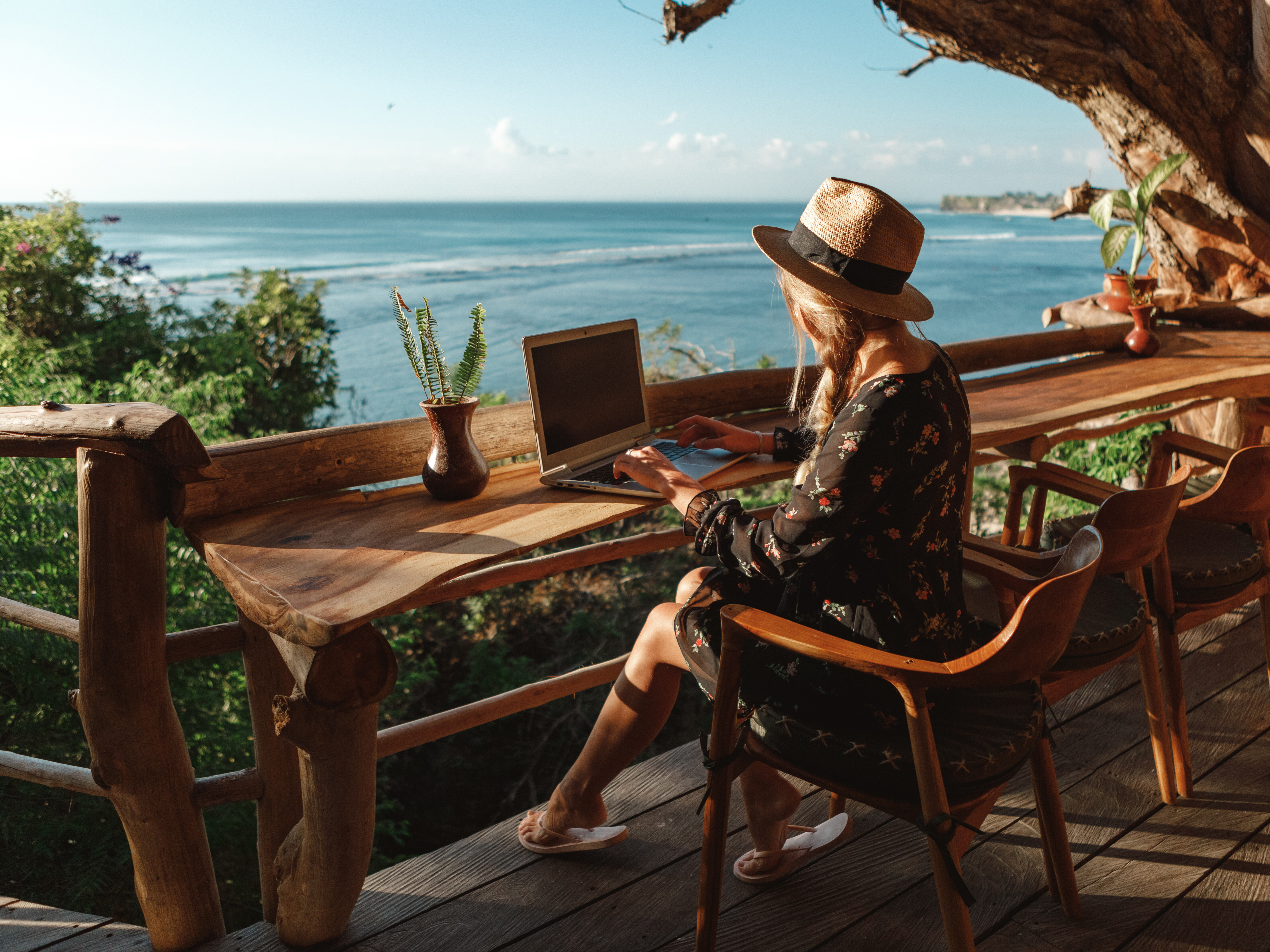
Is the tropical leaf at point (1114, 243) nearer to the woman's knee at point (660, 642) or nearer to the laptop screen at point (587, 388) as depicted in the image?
the laptop screen at point (587, 388)

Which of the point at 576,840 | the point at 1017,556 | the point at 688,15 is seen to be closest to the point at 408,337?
the point at 576,840

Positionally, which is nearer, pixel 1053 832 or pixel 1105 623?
pixel 1053 832

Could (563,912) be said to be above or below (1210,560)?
below

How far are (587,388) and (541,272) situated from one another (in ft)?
115

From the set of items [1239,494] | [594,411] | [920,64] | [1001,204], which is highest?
[1001,204]

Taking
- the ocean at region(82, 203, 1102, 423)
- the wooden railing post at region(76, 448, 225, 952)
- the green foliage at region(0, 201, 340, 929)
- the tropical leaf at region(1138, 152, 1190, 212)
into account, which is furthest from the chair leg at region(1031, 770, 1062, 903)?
the ocean at region(82, 203, 1102, 423)

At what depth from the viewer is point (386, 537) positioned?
153 centimetres

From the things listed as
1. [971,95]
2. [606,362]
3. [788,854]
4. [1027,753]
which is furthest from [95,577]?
[971,95]

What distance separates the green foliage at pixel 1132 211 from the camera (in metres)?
3.80

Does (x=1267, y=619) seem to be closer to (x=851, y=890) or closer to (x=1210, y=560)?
(x=1210, y=560)

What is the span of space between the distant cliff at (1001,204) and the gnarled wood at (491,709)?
63.0 metres

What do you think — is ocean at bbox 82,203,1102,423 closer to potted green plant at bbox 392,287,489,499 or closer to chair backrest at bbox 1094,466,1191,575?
potted green plant at bbox 392,287,489,499

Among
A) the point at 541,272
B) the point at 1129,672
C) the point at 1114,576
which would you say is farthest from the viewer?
the point at 541,272

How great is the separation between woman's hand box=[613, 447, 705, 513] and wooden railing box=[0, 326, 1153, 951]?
0.91 feet
